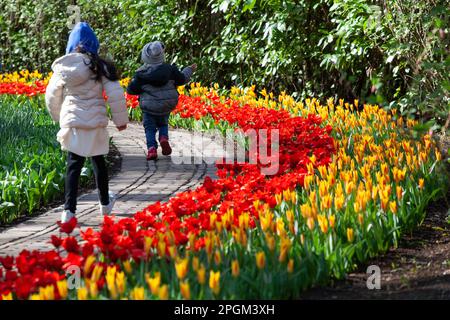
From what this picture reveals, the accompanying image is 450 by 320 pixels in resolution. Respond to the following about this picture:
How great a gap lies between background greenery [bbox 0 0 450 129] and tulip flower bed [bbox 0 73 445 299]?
1.81m

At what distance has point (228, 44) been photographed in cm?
1116

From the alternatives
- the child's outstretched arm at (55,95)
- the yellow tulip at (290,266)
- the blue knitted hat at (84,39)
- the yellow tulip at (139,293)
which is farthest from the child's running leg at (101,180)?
the yellow tulip at (139,293)

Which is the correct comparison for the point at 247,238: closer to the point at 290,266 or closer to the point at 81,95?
the point at 290,266

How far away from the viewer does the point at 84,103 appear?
5.56 metres

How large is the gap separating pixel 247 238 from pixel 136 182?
2812 mm

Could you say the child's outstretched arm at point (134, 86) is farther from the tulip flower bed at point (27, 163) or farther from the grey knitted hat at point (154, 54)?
the tulip flower bed at point (27, 163)

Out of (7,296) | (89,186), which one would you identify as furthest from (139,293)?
(89,186)

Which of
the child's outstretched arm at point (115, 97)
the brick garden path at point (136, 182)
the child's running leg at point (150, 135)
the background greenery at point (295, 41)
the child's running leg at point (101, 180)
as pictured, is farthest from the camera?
the background greenery at point (295, 41)

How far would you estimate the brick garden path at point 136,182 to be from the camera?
17.2 feet

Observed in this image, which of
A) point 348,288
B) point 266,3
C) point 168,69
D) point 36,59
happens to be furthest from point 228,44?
point 348,288

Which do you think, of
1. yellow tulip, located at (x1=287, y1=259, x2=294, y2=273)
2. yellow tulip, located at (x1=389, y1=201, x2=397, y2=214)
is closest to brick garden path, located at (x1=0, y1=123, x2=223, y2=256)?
yellow tulip, located at (x1=287, y1=259, x2=294, y2=273)

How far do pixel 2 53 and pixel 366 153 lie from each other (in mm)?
11801

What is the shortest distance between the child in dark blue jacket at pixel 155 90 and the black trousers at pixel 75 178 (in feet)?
6.38
